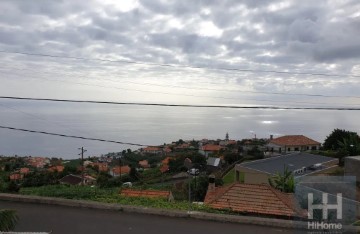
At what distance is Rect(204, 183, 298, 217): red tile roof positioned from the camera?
6.69m

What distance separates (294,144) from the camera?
58062 millimetres

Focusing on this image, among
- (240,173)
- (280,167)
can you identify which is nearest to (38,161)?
(240,173)

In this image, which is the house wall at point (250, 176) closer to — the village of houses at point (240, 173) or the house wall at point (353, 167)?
the village of houses at point (240, 173)

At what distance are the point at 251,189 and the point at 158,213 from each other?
230 centimetres

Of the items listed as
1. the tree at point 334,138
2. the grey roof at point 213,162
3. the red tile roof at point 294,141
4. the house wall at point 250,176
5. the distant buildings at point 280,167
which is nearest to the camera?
the distant buildings at point 280,167

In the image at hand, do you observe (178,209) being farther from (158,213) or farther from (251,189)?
(251,189)

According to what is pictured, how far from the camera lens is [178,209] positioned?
264 inches

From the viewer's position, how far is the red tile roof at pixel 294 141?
5819 cm

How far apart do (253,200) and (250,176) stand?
2066 centimetres

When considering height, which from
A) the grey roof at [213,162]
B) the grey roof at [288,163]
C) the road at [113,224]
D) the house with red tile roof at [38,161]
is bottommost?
the house with red tile roof at [38,161]

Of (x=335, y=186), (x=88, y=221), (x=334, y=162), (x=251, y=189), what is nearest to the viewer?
(x=88, y=221)

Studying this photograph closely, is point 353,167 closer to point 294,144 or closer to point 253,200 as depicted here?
point 253,200

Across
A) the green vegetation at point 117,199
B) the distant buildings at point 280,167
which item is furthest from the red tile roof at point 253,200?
the distant buildings at point 280,167

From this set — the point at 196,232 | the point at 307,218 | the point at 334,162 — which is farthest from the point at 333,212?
the point at 334,162
